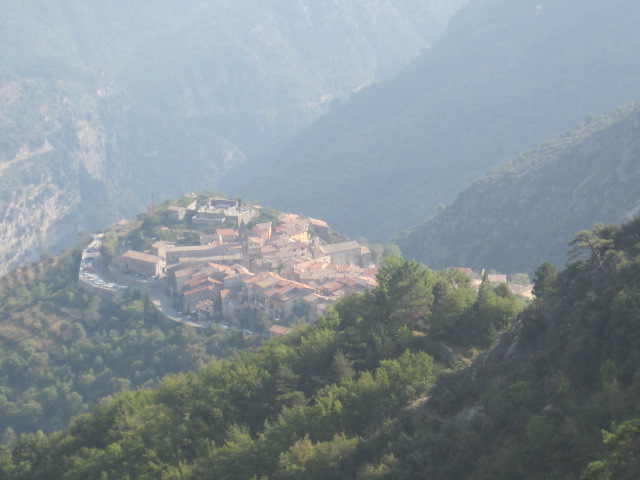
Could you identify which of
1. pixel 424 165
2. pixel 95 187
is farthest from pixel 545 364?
pixel 95 187

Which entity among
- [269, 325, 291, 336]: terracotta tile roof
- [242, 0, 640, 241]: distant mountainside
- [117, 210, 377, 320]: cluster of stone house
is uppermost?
[117, 210, 377, 320]: cluster of stone house

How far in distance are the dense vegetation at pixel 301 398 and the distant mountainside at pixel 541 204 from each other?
3803 cm

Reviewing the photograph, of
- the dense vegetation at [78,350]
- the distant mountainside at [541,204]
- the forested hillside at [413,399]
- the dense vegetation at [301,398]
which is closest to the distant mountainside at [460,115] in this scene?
the distant mountainside at [541,204]

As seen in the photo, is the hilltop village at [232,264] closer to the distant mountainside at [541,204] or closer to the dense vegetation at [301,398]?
the distant mountainside at [541,204]

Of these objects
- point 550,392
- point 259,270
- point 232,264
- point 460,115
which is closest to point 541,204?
point 259,270

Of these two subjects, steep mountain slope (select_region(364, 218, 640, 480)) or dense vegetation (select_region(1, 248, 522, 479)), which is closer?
steep mountain slope (select_region(364, 218, 640, 480))

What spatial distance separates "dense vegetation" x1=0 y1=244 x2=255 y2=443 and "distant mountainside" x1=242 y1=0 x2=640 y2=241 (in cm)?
4895

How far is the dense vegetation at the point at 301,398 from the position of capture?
22469 millimetres

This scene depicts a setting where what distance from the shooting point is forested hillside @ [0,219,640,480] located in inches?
659

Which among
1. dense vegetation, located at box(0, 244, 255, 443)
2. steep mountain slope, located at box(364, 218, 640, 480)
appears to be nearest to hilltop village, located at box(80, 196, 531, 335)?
dense vegetation, located at box(0, 244, 255, 443)

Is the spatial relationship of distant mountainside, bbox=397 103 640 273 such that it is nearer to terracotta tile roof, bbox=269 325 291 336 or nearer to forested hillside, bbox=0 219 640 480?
terracotta tile roof, bbox=269 325 291 336

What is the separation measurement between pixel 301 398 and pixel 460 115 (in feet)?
349

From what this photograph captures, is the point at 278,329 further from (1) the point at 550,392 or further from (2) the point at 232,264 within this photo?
(1) the point at 550,392

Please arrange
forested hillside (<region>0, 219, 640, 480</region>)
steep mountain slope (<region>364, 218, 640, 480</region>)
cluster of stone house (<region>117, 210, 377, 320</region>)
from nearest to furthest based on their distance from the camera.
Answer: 1. steep mountain slope (<region>364, 218, 640, 480</region>)
2. forested hillside (<region>0, 219, 640, 480</region>)
3. cluster of stone house (<region>117, 210, 377, 320</region>)
